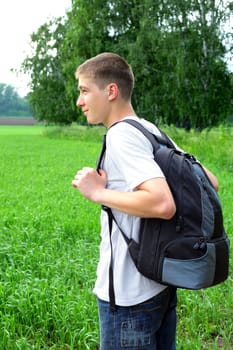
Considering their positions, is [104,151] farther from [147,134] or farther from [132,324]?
[132,324]

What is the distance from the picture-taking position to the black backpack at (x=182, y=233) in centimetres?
168

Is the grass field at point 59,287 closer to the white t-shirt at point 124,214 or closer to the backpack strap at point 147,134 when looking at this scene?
the white t-shirt at point 124,214

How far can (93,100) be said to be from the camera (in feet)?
5.95

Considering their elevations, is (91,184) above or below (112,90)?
below

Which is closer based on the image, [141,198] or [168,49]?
[141,198]

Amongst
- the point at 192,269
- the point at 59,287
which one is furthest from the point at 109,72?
the point at 59,287

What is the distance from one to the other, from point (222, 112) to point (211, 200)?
24519mm

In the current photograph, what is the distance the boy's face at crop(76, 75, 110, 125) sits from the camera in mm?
1801

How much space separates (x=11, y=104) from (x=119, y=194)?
10173 centimetres

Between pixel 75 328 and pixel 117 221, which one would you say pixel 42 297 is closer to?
pixel 75 328

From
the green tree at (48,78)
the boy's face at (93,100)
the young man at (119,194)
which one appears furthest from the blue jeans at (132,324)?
the green tree at (48,78)

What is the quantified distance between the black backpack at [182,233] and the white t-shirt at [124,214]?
0.04 metres

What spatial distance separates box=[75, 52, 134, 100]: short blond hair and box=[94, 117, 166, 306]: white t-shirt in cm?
15

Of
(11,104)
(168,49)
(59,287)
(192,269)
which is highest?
(168,49)
